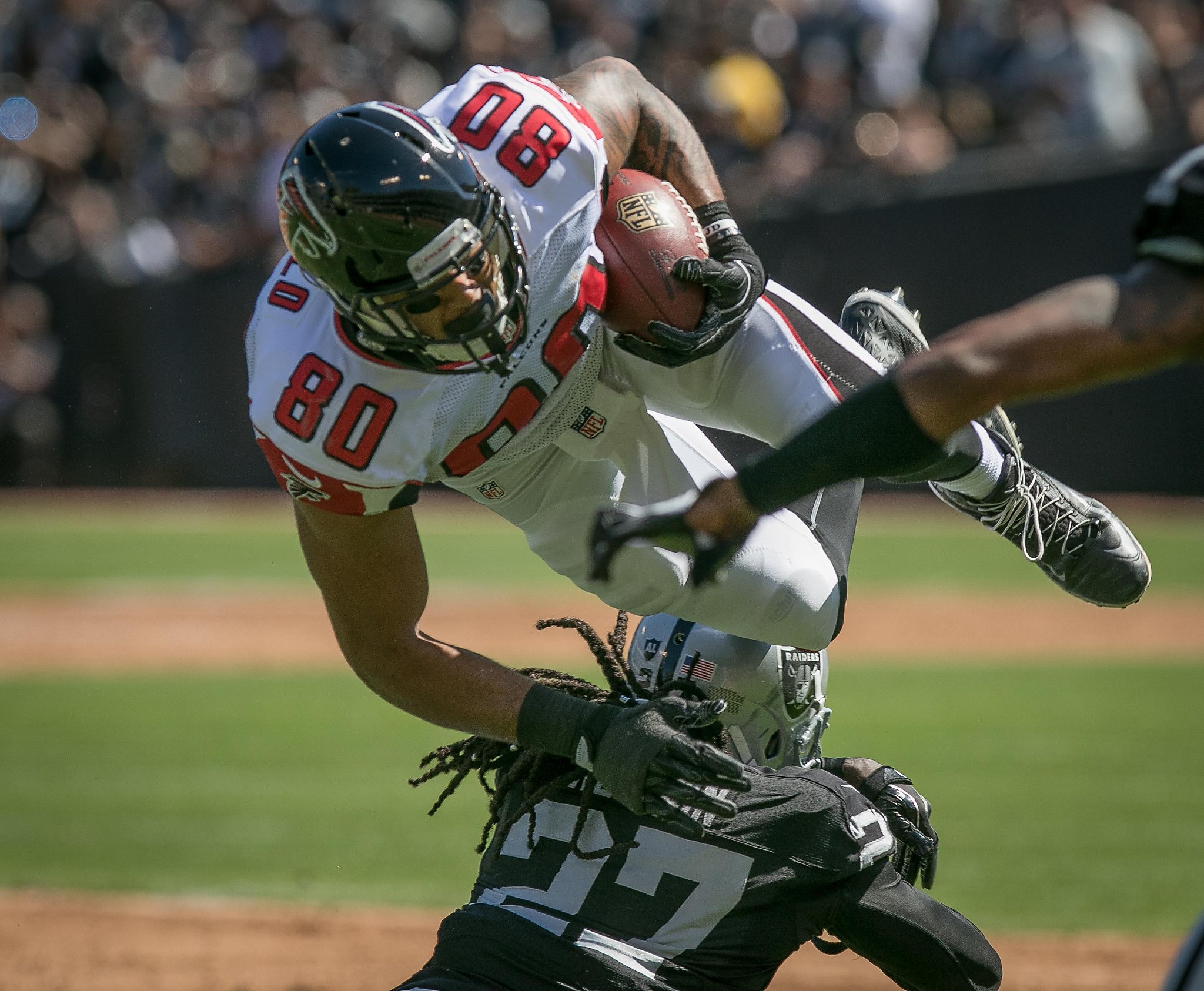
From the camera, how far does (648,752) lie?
282 cm

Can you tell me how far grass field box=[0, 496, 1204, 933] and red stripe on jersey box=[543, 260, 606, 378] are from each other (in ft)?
9.81

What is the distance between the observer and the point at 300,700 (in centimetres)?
941

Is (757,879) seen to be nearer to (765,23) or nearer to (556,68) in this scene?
(765,23)

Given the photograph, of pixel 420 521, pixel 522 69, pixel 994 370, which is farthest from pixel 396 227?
pixel 420 521

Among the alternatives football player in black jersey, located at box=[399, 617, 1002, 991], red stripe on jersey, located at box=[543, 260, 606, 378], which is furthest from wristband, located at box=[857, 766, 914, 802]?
red stripe on jersey, located at box=[543, 260, 606, 378]

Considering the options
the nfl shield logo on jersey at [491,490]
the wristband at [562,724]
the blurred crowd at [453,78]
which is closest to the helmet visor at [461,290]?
the nfl shield logo on jersey at [491,490]

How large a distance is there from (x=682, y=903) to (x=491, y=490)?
112cm

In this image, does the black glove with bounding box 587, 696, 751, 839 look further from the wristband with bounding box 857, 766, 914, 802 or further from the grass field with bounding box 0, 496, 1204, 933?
the grass field with bounding box 0, 496, 1204, 933

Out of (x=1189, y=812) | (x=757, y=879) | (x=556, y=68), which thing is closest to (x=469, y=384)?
(x=757, y=879)

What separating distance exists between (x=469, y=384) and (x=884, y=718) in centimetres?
587

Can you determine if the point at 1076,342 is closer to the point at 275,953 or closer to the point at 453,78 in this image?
the point at 275,953

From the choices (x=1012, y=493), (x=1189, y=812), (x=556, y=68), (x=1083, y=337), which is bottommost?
(x=1189, y=812)

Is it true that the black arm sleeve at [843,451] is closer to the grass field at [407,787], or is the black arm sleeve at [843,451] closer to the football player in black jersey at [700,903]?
the football player in black jersey at [700,903]

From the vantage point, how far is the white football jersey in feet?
10.1
